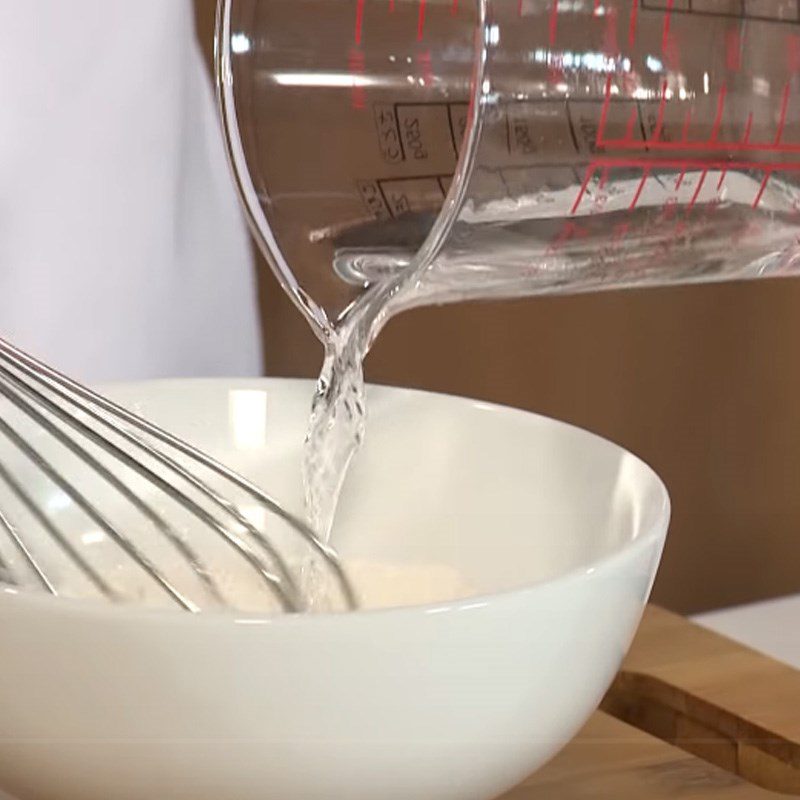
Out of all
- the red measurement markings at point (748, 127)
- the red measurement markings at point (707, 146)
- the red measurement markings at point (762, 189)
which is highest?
the red measurement markings at point (748, 127)

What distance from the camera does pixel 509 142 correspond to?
418 mm

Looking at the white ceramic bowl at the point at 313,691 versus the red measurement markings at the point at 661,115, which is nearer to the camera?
the white ceramic bowl at the point at 313,691

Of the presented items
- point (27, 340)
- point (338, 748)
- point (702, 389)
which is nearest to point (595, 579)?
point (338, 748)

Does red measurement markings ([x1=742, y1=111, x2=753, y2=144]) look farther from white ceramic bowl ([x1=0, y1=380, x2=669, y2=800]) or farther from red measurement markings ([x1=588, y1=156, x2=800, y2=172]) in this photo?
white ceramic bowl ([x1=0, y1=380, x2=669, y2=800])

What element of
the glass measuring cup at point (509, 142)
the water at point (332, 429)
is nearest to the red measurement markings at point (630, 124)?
the glass measuring cup at point (509, 142)

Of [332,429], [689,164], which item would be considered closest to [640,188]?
[689,164]

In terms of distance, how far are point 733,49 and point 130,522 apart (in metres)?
0.24

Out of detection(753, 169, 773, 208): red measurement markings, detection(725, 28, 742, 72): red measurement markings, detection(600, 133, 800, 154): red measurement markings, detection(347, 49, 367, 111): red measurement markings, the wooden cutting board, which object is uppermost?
detection(725, 28, 742, 72): red measurement markings

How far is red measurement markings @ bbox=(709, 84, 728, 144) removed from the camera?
0.43m

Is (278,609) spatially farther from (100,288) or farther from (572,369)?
(572,369)

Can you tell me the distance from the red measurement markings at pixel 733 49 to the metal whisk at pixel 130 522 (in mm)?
184

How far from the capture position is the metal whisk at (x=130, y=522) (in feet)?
1.45

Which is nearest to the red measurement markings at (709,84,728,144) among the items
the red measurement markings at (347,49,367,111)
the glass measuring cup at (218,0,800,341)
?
the glass measuring cup at (218,0,800,341)

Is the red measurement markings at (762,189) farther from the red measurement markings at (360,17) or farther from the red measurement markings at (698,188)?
the red measurement markings at (360,17)
